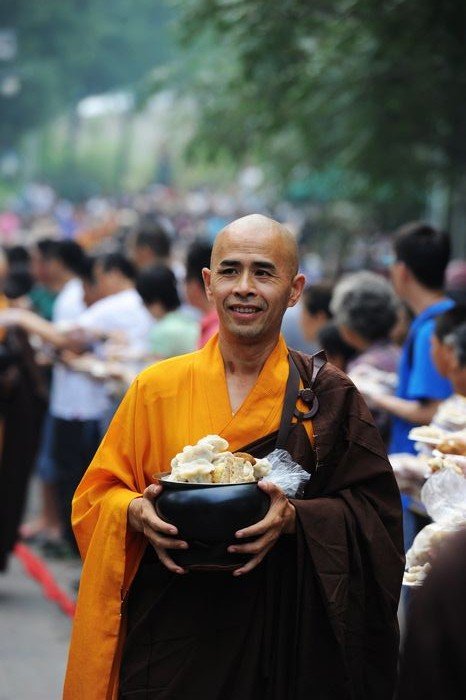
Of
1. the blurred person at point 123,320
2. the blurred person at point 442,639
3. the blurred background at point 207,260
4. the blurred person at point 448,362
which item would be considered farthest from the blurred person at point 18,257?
the blurred person at point 442,639

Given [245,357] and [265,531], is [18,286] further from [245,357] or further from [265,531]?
[265,531]

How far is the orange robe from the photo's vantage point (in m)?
3.67

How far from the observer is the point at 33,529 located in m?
9.79

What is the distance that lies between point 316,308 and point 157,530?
13.6ft

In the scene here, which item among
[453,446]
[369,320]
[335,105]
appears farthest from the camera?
[335,105]

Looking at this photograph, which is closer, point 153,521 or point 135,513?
point 153,521

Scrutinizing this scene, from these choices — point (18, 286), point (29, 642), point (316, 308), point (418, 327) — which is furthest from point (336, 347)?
point (18, 286)

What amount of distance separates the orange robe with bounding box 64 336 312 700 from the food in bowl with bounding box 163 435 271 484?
0.15m

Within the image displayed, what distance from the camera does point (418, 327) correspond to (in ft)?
18.6

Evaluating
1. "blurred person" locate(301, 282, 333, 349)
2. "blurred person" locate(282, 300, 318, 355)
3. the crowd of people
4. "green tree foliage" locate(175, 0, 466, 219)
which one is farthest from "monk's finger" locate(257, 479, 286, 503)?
"green tree foliage" locate(175, 0, 466, 219)

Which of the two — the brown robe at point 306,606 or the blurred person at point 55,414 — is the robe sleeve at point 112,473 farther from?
the blurred person at point 55,414

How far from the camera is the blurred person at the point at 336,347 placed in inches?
270

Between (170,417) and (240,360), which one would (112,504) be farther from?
(240,360)

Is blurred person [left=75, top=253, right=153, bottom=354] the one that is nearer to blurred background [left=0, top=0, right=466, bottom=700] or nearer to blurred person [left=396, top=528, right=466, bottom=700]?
blurred background [left=0, top=0, right=466, bottom=700]
